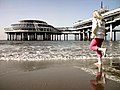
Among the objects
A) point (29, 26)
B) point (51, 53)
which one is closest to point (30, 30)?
point (29, 26)

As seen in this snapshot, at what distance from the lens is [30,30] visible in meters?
46.9

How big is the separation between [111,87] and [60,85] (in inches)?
15.1

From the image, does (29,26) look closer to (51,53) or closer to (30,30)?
(30,30)

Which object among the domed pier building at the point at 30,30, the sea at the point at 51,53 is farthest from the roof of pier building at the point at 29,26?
the sea at the point at 51,53

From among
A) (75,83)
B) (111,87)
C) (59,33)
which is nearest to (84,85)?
(75,83)

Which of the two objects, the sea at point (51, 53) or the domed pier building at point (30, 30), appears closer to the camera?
the sea at point (51, 53)

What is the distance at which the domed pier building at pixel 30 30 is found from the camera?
1831 inches

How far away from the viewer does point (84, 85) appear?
1780mm

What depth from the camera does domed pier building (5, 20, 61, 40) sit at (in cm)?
A: 4650

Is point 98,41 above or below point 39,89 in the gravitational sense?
above

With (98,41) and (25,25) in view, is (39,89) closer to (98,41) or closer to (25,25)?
(98,41)

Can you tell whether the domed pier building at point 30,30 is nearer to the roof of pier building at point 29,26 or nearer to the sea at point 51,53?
the roof of pier building at point 29,26

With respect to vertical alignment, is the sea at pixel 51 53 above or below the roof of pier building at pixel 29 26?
below

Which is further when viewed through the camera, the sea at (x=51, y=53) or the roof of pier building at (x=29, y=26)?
the roof of pier building at (x=29, y=26)
